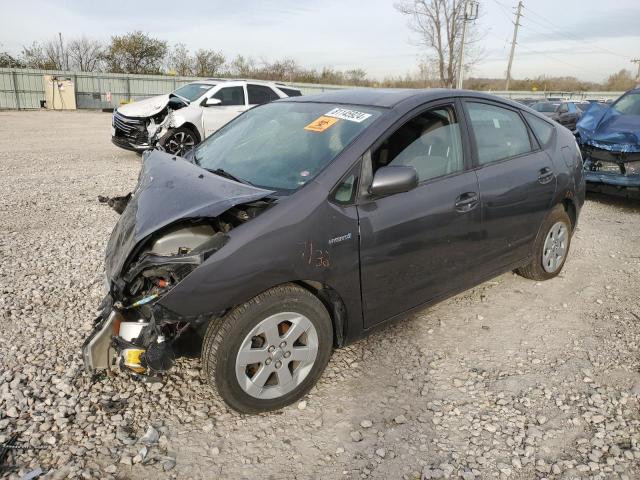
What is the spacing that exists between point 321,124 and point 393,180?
30.1 inches

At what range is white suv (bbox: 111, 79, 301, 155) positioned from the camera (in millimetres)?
9945

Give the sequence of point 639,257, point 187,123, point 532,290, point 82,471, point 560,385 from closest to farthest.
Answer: point 82,471 < point 560,385 < point 532,290 < point 639,257 < point 187,123

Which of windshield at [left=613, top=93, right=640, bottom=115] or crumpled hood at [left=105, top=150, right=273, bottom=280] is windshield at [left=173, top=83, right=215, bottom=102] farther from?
crumpled hood at [left=105, top=150, right=273, bottom=280]

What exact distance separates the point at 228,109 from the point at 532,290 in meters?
8.33

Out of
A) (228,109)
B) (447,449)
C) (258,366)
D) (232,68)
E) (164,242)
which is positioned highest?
(232,68)

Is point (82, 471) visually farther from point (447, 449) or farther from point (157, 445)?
point (447, 449)

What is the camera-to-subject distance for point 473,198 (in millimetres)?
3320

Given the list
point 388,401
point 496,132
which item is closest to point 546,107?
point 496,132

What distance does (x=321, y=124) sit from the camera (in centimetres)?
324

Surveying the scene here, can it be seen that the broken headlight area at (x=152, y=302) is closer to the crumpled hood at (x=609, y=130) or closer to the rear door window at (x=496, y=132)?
the rear door window at (x=496, y=132)

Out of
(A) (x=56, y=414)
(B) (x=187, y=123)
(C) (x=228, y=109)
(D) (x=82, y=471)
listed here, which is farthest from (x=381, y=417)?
(C) (x=228, y=109)

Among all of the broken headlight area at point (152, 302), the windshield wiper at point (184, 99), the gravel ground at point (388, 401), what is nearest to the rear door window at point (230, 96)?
the windshield wiper at point (184, 99)

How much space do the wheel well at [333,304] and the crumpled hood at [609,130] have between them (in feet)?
20.9

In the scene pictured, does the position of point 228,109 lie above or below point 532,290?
above
